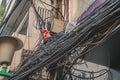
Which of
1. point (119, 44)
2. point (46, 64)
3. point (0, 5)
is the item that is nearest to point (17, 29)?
point (0, 5)

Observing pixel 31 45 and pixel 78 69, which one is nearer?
pixel 78 69

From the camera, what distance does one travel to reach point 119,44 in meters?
5.95

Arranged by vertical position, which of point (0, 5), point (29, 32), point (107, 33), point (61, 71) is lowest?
point (61, 71)

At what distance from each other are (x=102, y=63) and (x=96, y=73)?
9.4 inches

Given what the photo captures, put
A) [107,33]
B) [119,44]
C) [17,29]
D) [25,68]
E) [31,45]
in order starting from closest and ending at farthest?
[107,33] → [25,68] → [119,44] → [31,45] → [17,29]

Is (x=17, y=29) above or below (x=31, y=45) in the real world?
above

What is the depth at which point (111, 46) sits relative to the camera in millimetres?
5945

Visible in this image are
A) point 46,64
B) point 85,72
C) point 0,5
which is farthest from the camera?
point 0,5

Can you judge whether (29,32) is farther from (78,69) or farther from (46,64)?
(46,64)

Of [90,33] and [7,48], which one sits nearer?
[90,33]

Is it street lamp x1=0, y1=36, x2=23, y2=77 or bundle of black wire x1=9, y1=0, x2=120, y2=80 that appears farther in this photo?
street lamp x1=0, y1=36, x2=23, y2=77

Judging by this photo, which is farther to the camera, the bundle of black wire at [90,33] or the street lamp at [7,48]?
the street lamp at [7,48]

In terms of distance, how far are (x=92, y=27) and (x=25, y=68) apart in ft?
5.27

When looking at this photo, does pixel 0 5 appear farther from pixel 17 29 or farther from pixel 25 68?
pixel 25 68
